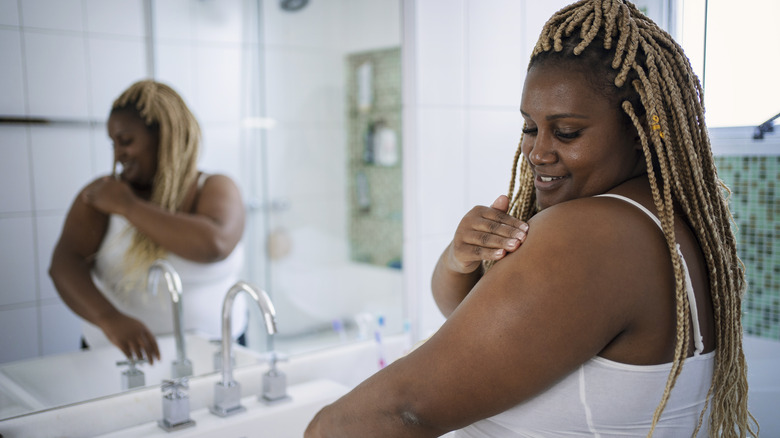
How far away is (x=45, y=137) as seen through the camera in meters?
1.16

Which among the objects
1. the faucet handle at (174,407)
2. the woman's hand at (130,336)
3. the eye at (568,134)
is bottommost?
the faucet handle at (174,407)

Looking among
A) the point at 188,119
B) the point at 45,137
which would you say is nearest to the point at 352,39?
the point at 188,119

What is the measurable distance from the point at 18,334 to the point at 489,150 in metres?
1.22

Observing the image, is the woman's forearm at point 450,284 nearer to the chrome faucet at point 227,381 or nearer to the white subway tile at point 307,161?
the chrome faucet at point 227,381

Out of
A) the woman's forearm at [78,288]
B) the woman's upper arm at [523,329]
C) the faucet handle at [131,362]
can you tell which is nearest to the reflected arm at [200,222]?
the woman's forearm at [78,288]

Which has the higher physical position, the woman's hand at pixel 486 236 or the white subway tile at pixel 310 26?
the white subway tile at pixel 310 26

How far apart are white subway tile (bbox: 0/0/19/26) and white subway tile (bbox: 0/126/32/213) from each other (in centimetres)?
19

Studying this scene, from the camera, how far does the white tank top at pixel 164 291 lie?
1.27 meters

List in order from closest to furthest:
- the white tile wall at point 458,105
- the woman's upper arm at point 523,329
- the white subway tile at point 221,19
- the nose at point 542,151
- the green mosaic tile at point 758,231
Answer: the woman's upper arm at point 523,329
the nose at point 542,151
the green mosaic tile at point 758,231
the white subway tile at point 221,19
the white tile wall at point 458,105

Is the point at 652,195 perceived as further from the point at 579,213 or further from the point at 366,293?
the point at 366,293

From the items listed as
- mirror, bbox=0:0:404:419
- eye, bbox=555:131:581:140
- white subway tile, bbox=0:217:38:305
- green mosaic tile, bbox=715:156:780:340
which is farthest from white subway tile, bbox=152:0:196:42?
green mosaic tile, bbox=715:156:780:340

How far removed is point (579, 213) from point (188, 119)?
36.7 inches

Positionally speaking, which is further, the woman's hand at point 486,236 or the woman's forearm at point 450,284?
the woman's forearm at point 450,284

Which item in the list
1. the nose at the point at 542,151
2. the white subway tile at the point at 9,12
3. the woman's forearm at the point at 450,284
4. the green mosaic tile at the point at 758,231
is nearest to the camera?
the nose at the point at 542,151
